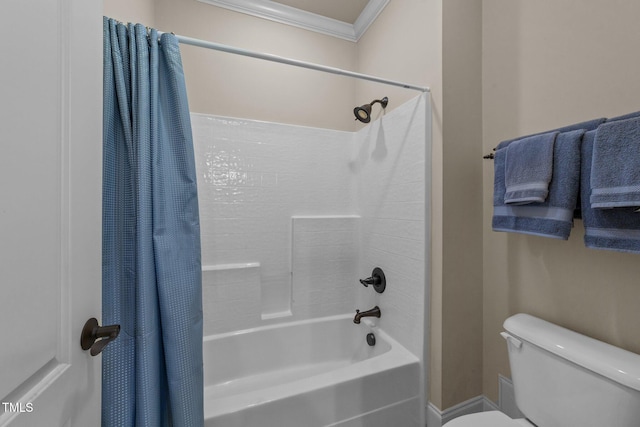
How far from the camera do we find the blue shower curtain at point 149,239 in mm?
857

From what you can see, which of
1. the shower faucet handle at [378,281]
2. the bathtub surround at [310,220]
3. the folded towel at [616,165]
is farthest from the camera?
the shower faucet handle at [378,281]

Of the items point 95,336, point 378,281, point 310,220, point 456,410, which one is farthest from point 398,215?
point 95,336

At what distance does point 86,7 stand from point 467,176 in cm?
157

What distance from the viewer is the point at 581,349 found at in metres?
0.89

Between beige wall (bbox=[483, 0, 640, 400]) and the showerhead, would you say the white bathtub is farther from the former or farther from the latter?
the showerhead

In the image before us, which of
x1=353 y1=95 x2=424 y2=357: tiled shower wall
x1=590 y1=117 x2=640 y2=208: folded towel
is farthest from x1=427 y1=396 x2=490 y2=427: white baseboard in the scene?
x1=590 y1=117 x2=640 y2=208: folded towel

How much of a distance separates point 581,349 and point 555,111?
0.93 metres

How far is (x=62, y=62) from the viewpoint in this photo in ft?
1.74

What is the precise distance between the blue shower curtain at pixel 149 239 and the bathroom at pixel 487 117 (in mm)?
437

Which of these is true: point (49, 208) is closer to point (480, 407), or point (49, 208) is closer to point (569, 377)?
point (569, 377)

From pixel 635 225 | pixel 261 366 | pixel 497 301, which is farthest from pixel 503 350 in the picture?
pixel 261 366

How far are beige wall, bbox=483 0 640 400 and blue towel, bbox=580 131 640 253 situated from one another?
0.18 metres

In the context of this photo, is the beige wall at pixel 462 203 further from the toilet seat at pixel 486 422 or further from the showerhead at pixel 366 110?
the showerhead at pixel 366 110

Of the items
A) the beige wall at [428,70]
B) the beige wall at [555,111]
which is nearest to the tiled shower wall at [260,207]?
the beige wall at [428,70]
